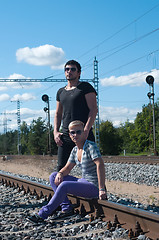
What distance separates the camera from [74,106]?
15.5ft

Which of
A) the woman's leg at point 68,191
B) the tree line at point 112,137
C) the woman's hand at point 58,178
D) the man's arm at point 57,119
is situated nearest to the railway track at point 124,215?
the woman's leg at point 68,191

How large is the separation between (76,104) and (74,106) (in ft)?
0.14

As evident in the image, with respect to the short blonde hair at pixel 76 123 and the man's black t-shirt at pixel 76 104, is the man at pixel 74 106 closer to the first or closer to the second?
the man's black t-shirt at pixel 76 104

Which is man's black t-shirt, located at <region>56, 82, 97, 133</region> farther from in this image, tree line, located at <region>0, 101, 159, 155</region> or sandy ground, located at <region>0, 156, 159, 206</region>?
tree line, located at <region>0, 101, 159, 155</region>

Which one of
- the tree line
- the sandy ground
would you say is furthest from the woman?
the tree line

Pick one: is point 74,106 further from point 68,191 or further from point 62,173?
point 68,191

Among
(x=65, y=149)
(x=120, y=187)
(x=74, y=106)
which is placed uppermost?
(x=74, y=106)

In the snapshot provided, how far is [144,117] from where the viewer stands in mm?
77438

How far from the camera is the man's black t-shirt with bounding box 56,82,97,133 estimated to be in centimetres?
471

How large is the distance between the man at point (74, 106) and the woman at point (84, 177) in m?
0.19

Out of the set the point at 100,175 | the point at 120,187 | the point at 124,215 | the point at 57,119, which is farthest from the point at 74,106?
the point at 120,187

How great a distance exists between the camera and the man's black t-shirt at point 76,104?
4707 mm

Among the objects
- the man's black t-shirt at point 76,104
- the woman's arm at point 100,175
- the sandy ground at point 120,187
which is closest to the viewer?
the woman's arm at point 100,175

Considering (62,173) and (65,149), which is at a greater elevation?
(65,149)
